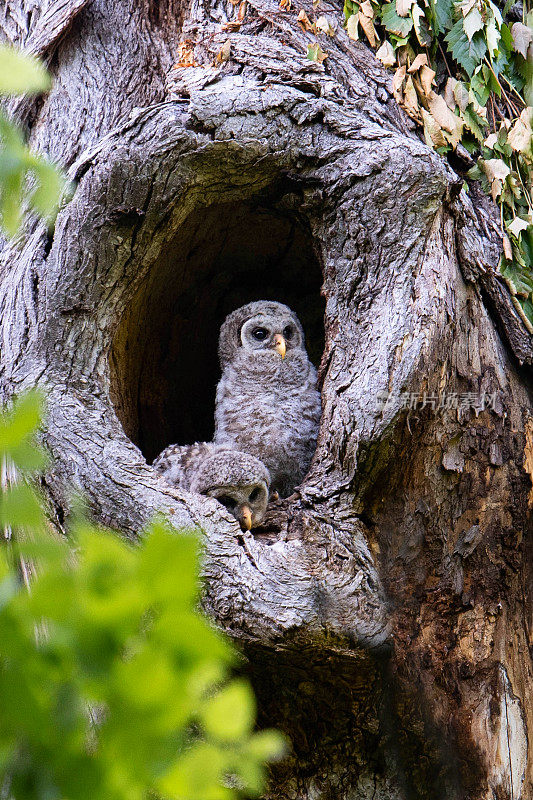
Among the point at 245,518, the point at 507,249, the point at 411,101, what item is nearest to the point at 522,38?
the point at 411,101

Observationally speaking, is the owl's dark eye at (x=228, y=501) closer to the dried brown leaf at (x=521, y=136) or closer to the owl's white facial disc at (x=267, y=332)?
the owl's white facial disc at (x=267, y=332)

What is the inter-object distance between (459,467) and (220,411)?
1440 mm

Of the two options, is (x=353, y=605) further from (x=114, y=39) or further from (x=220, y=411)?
(x=114, y=39)

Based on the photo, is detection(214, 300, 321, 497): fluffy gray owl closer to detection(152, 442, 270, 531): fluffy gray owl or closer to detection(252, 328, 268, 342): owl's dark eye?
detection(252, 328, 268, 342): owl's dark eye

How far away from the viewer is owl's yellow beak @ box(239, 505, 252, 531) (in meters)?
2.61

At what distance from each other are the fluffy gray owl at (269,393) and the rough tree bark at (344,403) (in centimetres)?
66

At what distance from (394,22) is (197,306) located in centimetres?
169

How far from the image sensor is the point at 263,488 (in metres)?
2.92

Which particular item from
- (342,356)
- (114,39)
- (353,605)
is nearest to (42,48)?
(114,39)

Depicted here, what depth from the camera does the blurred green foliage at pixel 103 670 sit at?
0.65m

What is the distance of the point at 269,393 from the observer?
12.2ft

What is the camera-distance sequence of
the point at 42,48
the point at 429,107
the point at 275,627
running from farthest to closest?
the point at 42,48
the point at 429,107
the point at 275,627

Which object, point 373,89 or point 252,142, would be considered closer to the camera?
point 252,142

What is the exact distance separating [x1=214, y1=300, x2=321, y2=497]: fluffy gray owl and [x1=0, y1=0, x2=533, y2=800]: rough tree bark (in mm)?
657
